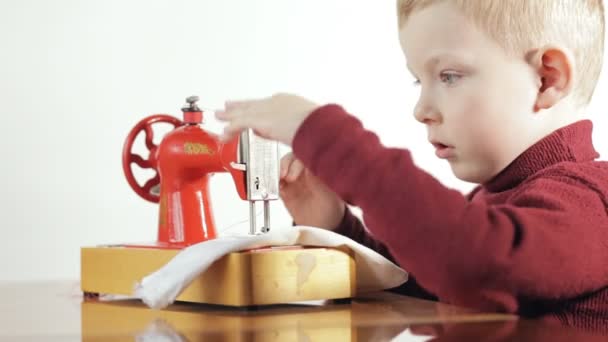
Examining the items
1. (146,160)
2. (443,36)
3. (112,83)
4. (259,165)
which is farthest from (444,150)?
(112,83)

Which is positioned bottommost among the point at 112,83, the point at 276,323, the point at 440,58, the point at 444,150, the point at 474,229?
the point at 276,323

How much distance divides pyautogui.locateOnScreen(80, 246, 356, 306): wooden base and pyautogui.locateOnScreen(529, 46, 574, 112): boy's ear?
13.1 inches

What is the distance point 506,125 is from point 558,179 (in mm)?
144

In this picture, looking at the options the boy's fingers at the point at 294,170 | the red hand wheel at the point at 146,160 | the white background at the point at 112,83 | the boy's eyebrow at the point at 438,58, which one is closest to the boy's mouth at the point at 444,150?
the boy's eyebrow at the point at 438,58

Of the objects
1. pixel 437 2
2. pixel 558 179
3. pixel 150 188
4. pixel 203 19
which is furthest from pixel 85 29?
pixel 558 179

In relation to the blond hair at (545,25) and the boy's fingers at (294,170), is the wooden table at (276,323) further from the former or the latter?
the blond hair at (545,25)

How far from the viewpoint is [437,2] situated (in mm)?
1261

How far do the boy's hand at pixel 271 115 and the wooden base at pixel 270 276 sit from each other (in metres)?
0.16

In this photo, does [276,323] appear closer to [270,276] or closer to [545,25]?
[270,276]

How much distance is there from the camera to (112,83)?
2.75m

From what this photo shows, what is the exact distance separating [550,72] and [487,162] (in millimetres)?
145

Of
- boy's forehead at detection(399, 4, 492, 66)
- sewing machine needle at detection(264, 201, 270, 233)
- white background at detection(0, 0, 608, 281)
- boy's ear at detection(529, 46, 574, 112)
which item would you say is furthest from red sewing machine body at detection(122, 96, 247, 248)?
white background at detection(0, 0, 608, 281)

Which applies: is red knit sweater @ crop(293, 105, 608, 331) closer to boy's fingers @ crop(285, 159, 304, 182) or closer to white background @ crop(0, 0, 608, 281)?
boy's fingers @ crop(285, 159, 304, 182)

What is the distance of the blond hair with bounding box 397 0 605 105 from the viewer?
1240 millimetres
